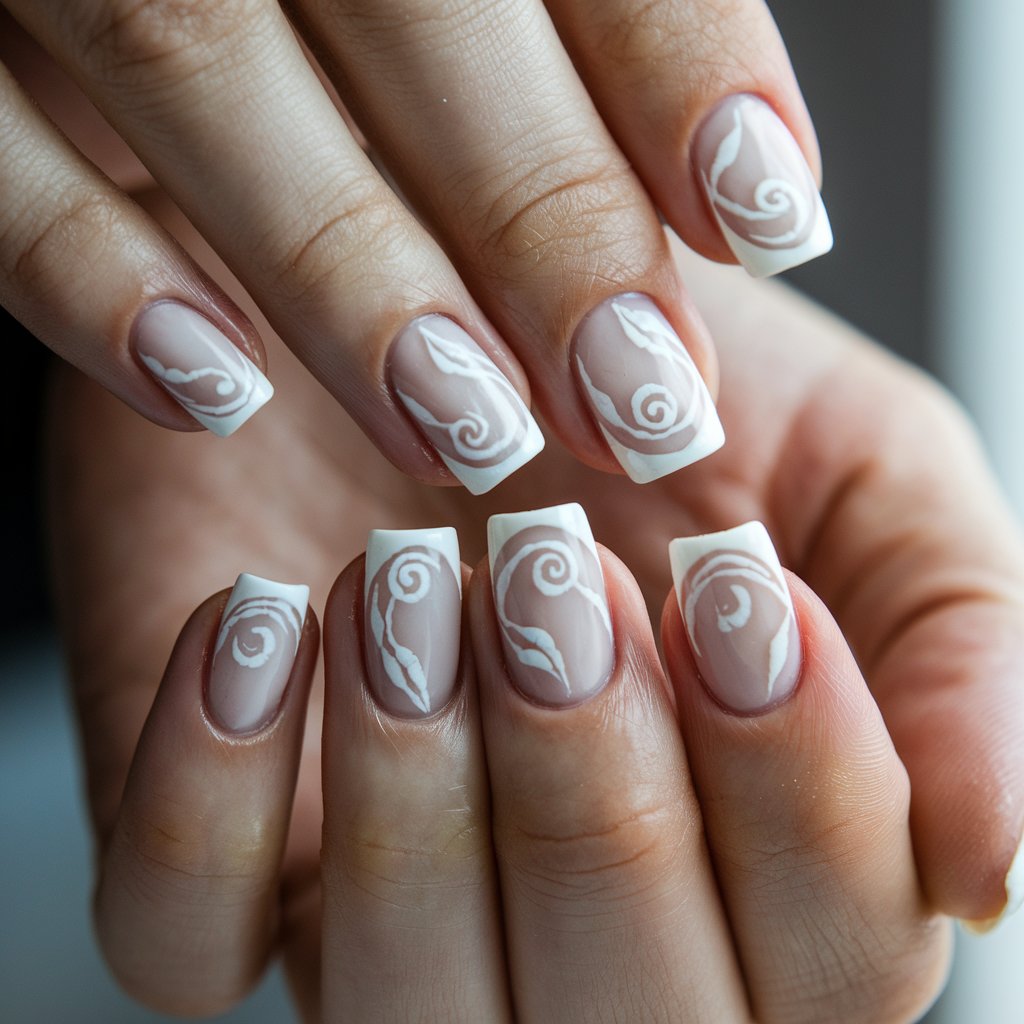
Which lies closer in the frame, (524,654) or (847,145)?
(524,654)

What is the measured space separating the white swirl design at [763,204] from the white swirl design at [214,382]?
23cm

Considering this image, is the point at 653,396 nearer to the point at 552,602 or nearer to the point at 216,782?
the point at 552,602

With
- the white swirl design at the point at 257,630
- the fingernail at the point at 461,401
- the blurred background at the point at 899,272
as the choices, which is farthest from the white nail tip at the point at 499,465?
the blurred background at the point at 899,272

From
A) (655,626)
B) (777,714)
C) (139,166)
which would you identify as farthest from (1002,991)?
(139,166)

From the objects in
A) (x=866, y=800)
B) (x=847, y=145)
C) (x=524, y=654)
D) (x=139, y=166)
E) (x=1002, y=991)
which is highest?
(x=139, y=166)

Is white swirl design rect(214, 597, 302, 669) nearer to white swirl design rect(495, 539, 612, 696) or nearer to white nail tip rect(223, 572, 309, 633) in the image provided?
white nail tip rect(223, 572, 309, 633)

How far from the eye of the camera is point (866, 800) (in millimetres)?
493

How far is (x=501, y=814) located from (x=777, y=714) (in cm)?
14

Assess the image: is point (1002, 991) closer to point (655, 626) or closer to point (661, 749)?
point (655, 626)

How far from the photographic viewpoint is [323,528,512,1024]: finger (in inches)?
20.0

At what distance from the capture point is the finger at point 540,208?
1.50ft

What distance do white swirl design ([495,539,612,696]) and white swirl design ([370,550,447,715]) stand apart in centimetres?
4

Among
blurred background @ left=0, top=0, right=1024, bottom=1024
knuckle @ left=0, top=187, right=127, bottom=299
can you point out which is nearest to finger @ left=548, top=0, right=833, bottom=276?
knuckle @ left=0, top=187, right=127, bottom=299

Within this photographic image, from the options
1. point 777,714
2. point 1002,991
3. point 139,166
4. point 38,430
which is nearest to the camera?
point 777,714
